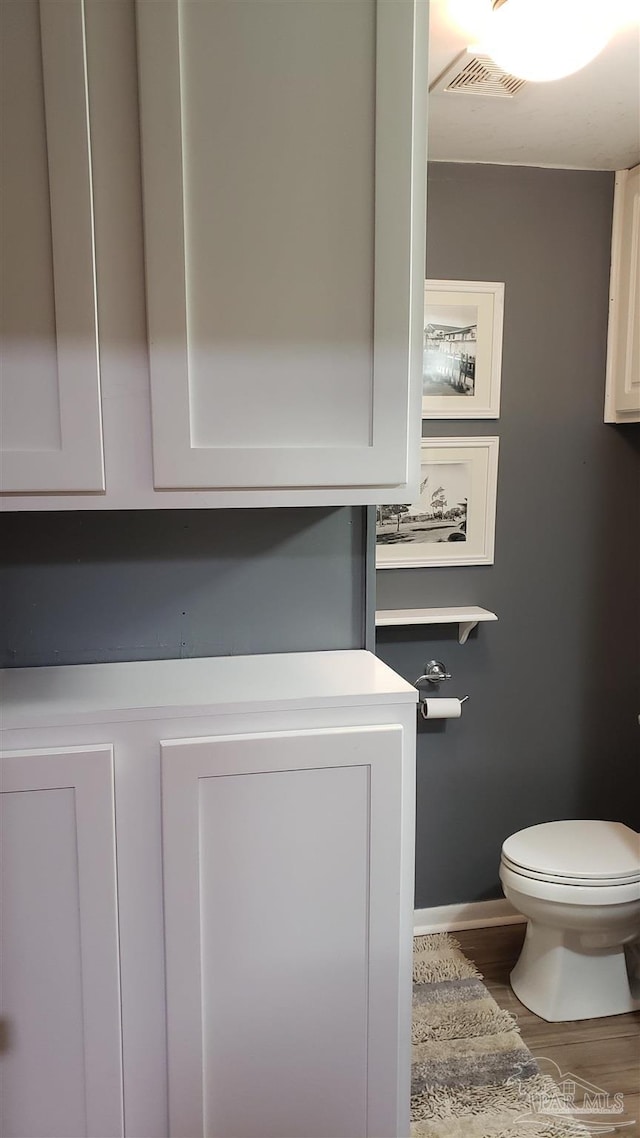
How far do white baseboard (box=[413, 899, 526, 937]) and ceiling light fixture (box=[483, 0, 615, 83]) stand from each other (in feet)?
7.55

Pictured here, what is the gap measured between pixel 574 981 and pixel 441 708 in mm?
799

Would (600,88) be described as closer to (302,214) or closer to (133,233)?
(302,214)

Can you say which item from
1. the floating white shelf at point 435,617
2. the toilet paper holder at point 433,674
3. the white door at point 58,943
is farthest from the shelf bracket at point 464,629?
the white door at point 58,943

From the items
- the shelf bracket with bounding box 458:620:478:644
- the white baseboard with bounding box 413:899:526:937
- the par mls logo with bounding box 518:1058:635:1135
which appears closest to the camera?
the par mls logo with bounding box 518:1058:635:1135

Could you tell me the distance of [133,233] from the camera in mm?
1109

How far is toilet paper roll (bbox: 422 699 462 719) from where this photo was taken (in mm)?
2461

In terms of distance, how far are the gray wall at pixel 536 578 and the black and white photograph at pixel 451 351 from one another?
11cm

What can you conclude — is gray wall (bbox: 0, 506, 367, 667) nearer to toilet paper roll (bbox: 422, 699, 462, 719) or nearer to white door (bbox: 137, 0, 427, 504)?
white door (bbox: 137, 0, 427, 504)

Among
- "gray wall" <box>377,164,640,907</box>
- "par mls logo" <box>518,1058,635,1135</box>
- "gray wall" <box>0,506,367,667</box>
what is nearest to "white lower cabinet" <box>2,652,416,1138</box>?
"gray wall" <box>0,506,367,667</box>

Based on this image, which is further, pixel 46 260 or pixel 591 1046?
pixel 591 1046

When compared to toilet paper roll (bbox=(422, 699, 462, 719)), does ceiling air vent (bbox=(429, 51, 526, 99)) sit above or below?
above

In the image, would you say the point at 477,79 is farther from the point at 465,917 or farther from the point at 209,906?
the point at 465,917

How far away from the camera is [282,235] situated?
45.6 inches

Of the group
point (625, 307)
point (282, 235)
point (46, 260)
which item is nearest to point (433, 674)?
point (625, 307)
